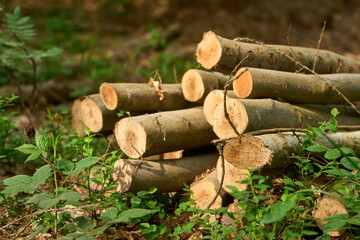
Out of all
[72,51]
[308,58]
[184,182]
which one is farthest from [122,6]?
[184,182]

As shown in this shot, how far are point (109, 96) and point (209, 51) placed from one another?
0.93m

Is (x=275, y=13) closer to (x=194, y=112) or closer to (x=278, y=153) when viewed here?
(x=194, y=112)

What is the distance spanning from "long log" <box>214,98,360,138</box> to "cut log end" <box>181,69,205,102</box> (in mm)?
506

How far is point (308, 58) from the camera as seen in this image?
3.74 meters

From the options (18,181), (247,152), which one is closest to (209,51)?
(247,152)

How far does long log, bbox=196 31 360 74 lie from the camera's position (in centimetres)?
313

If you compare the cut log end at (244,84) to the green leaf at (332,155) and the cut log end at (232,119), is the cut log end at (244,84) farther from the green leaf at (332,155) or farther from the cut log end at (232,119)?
the green leaf at (332,155)

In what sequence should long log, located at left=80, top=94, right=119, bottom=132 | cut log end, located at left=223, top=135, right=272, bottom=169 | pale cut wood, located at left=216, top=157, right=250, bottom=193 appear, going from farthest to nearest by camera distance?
long log, located at left=80, top=94, right=119, bottom=132 → pale cut wood, located at left=216, top=157, right=250, bottom=193 → cut log end, located at left=223, top=135, right=272, bottom=169

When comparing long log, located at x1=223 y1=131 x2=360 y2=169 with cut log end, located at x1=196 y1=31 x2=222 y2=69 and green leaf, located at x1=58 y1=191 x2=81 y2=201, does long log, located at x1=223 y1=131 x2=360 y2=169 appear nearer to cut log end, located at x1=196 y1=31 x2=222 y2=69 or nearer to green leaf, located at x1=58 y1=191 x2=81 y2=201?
cut log end, located at x1=196 y1=31 x2=222 y2=69

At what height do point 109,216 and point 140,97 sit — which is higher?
point 140,97

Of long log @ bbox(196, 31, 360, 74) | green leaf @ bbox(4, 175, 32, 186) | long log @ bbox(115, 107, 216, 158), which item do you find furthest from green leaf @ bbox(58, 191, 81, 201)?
long log @ bbox(196, 31, 360, 74)

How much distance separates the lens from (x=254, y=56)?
3328 millimetres

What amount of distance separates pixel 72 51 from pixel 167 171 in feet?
19.4

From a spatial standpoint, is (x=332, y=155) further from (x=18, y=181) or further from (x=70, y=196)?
(x=18, y=181)
